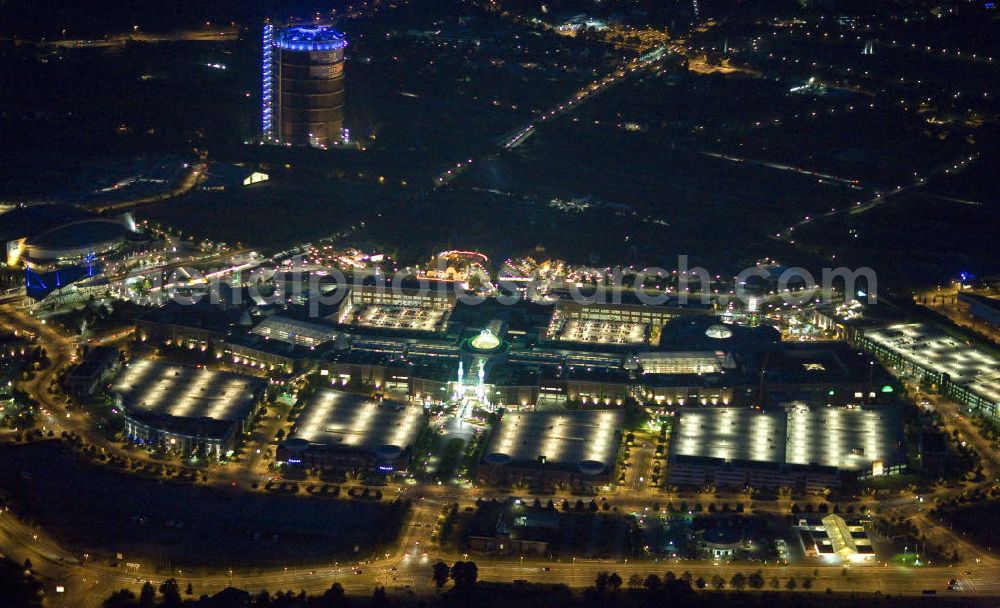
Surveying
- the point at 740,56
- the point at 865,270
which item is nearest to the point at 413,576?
the point at 865,270

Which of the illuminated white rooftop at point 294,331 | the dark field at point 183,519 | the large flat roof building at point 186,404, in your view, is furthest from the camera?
the illuminated white rooftop at point 294,331

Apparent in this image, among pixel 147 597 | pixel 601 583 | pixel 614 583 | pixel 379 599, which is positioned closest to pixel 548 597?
pixel 601 583

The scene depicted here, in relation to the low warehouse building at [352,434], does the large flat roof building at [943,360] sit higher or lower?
higher

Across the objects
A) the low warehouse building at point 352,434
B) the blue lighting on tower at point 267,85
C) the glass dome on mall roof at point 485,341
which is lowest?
the low warehouse building at point 352,434

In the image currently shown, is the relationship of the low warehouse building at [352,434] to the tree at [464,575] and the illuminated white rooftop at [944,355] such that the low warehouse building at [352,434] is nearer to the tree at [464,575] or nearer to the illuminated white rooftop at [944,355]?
the tree at [464,575]

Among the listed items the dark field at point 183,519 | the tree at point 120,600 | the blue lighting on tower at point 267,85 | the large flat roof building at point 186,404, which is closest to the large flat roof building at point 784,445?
the dark field at point 183,519

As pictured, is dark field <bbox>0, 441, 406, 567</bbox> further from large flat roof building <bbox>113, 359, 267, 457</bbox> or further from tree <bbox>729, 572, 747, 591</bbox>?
tree <bbox>729, 572, 747, 591</bbox>
